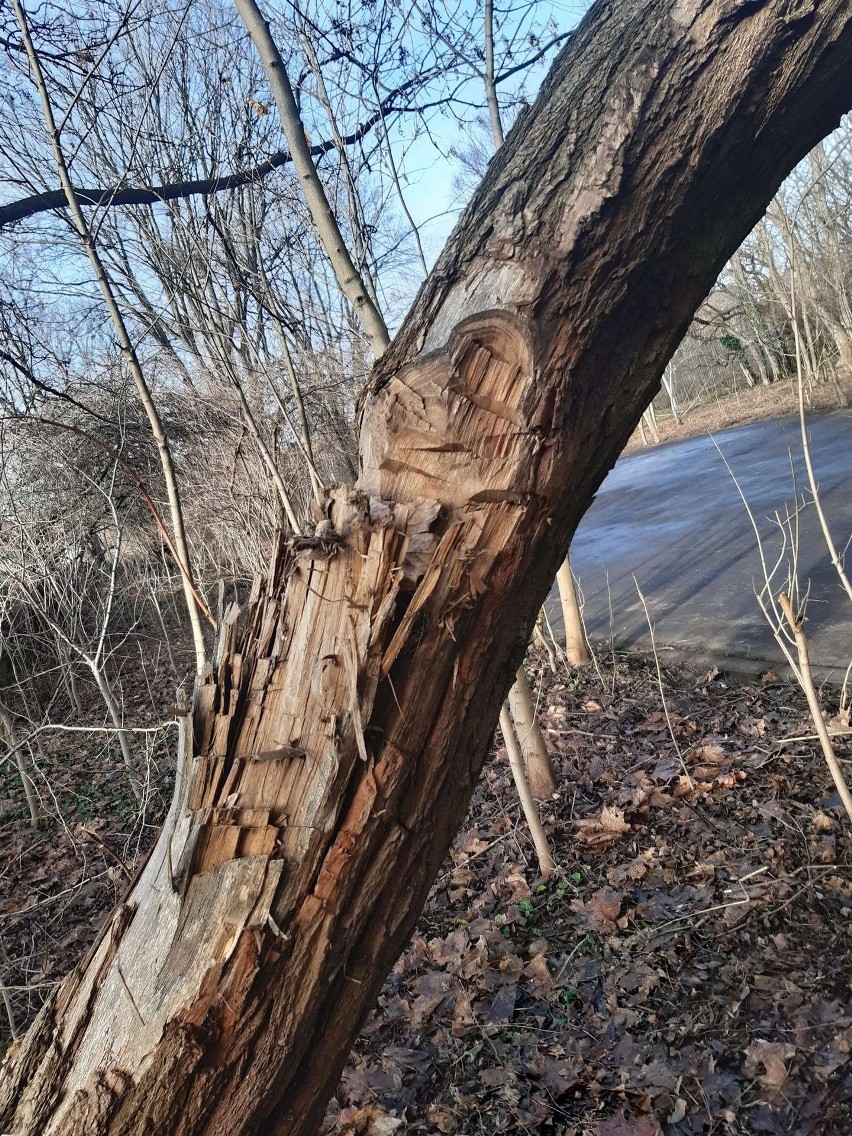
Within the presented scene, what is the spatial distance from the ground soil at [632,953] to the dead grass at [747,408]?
1288 cm

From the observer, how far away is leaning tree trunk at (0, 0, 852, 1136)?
99 cm

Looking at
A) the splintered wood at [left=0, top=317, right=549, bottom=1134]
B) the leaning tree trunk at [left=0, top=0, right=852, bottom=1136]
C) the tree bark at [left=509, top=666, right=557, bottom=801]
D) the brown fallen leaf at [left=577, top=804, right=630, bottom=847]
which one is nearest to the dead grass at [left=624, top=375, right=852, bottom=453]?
the tree bark at [left=509, top=666, right=557, bottom=801]

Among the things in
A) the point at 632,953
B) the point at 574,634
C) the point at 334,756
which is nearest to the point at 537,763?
the point at 632,953

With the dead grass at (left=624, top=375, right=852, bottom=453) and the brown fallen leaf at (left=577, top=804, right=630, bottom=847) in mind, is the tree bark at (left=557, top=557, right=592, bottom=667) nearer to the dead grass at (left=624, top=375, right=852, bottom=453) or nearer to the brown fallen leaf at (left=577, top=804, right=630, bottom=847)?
the brown fallen leaf at (left=577, top=804, right=630, bottom=847)

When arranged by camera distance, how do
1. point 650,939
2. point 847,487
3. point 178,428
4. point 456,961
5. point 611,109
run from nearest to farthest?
point 611,109 → point 650,939 → point 456,961 → point 847,487 → point 178,428

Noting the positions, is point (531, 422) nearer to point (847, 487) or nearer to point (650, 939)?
point (650, 939)

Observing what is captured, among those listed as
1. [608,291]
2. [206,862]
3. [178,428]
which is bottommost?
[206,862]

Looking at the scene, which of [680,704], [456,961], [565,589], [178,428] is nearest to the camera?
[456,961]

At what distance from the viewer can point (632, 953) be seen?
2625 millimetres

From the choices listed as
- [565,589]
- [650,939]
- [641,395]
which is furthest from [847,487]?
[641,395]

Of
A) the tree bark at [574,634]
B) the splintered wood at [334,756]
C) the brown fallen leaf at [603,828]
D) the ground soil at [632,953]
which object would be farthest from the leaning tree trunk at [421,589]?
the tree bark at [574,634]

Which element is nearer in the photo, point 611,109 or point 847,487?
point 611,109

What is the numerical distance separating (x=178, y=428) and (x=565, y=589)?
5733 millimetres

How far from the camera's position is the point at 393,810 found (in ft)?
3.43
